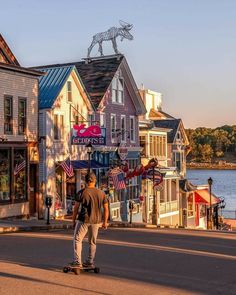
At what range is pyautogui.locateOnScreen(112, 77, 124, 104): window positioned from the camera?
35.8m

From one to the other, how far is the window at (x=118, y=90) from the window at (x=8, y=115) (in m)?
11.2

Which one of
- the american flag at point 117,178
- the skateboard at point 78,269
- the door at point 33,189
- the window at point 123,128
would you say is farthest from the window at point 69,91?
the skateboard at point 78,269

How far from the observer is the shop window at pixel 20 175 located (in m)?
25.8

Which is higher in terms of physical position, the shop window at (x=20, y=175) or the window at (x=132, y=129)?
the window at (x=132, y=129)

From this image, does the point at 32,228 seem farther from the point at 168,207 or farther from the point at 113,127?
the point at 168,207

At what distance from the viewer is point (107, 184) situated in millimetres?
33875

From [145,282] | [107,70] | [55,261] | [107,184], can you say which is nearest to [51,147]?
[107,184]

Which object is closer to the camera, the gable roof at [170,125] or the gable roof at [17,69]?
the gable roof at [17,69]

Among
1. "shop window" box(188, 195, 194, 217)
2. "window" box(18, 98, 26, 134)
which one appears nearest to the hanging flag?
"window" box(18, 98, 26, 134)

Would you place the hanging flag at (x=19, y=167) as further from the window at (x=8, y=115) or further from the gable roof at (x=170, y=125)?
the gable roof at (x=170, y=125)

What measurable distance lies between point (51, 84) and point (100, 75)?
6567mm

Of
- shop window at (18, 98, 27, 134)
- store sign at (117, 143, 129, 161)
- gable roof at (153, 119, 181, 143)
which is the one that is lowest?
store sign at (117, 143, 129, 161)

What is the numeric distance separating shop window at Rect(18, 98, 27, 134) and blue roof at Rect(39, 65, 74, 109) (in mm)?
1719

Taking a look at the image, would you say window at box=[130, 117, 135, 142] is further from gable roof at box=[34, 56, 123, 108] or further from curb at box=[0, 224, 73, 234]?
curb at box=[0, 224, 73, 234]
